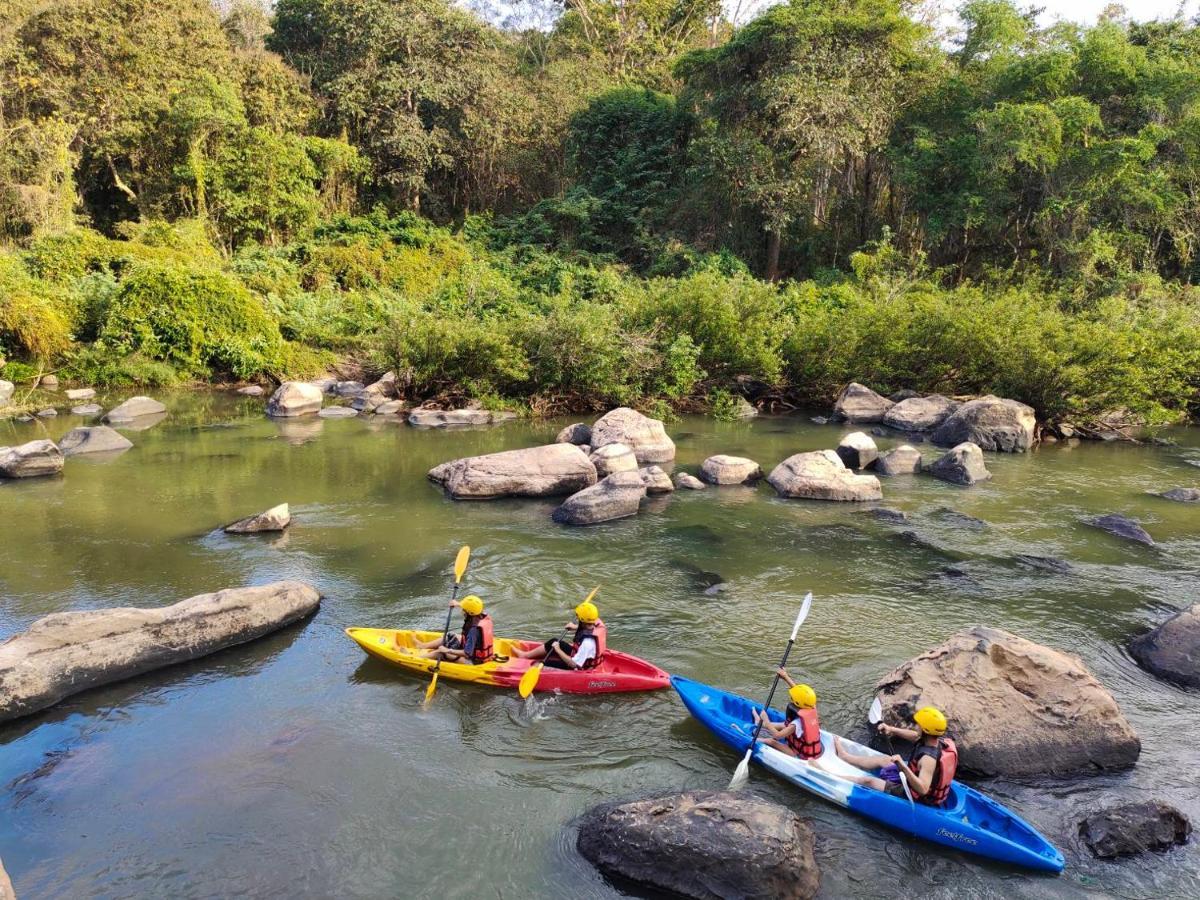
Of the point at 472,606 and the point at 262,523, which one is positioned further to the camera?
the point at 262,523

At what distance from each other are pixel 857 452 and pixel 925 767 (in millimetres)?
10626

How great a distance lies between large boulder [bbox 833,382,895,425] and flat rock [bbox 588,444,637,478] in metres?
8.15

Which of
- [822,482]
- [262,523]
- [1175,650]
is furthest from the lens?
[822,482]

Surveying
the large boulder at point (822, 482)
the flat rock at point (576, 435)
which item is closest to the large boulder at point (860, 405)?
the large boulder at point (822, 482)

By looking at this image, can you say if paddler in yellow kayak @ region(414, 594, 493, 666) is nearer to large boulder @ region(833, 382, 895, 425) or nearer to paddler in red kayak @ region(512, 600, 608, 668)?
paddler in red kayak @ region(512, 600, 608, 668)

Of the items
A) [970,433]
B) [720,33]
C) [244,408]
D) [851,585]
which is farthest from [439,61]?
[851,585]

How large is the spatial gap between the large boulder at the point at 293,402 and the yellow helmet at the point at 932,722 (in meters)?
17.6

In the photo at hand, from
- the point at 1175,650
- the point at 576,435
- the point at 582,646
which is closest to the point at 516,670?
the point at 582,646

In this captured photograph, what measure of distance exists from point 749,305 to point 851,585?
12.1 m

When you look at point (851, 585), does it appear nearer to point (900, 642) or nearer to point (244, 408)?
point (900, 642)

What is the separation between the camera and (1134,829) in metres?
5.89

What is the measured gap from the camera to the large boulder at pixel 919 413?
64.5 feet

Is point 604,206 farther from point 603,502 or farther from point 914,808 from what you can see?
point 914,808

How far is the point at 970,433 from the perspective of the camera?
1819cm
